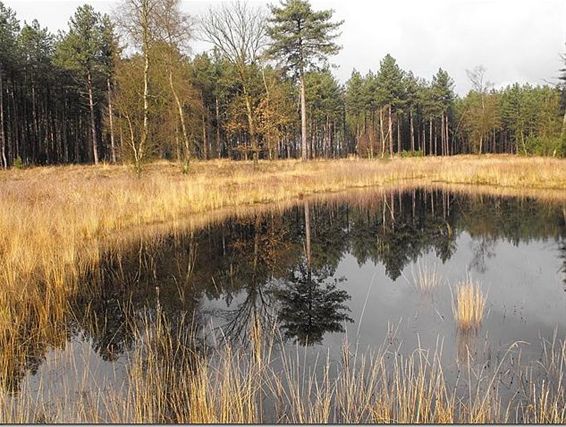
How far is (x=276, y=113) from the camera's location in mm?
26609

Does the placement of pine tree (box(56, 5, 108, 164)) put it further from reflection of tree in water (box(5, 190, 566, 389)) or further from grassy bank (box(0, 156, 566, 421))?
reflection of tree in water (box(5, 190, 566, 389))

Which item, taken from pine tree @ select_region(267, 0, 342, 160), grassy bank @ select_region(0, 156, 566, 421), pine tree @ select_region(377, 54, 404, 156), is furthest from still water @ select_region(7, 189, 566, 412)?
A: pine tree @ select_region(377, 54, 404, 156)

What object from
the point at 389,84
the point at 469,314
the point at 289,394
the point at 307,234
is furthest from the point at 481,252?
the point at 389,84

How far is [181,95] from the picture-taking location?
78.9 feet

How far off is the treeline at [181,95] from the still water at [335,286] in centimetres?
1047

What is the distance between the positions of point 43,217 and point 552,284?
31.4 ft

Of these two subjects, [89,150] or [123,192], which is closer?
[123,192]

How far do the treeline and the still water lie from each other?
10.5m

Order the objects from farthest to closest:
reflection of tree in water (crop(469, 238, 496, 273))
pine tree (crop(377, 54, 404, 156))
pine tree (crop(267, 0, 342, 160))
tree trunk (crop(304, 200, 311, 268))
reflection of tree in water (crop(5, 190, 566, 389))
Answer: pine tree (crop(377, 54, 404, 156)), pine tree (crop(267, 0, 342, 160)), tree trunk (crop(304, 200, 311, 268)), reflection of tree in water (crop(469, 238, 496, 273)), reflection of tree in water (crop(5, 190, 566, 389))

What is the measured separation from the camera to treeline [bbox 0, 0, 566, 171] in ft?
62.1

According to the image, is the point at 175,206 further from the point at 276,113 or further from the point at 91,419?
the point at 276,113

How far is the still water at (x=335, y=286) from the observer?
13.4ft

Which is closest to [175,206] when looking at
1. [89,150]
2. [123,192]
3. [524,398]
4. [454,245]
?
[123,192]

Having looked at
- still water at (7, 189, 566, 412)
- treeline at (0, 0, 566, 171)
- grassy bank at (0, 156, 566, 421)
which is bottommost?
still water at (7, 189, 566, 412)
